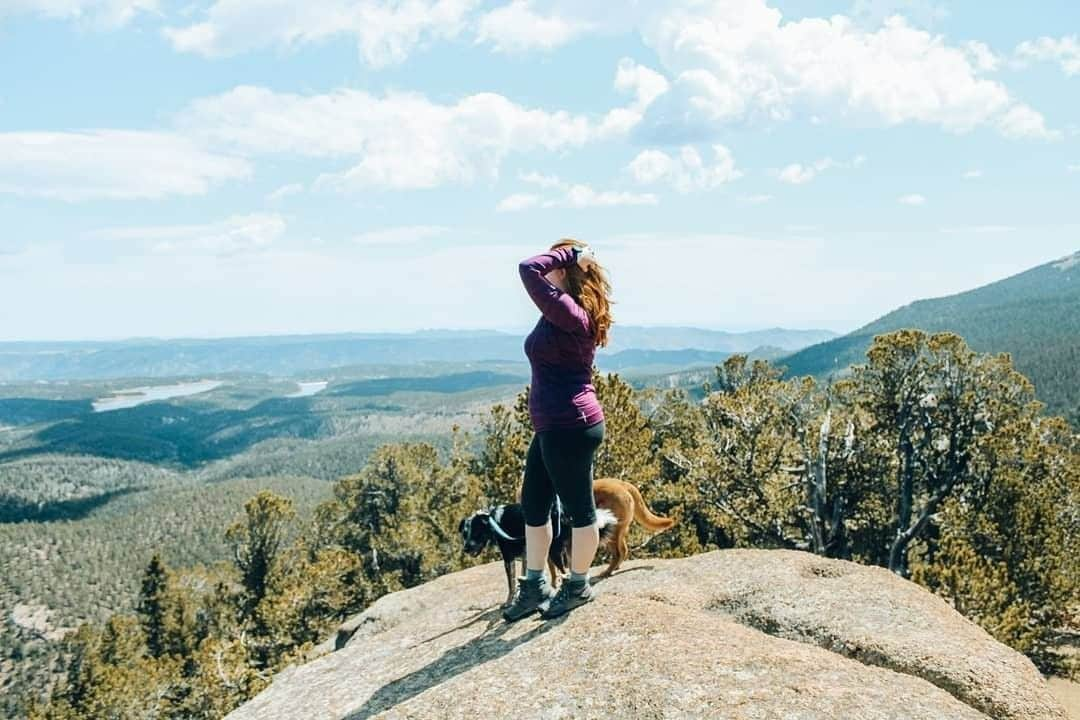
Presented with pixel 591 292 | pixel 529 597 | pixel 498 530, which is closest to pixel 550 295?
pixel 591 292

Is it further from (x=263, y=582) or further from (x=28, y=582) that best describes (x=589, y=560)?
(x=28, y=582)

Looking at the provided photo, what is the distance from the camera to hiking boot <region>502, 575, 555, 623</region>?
908 centimetres

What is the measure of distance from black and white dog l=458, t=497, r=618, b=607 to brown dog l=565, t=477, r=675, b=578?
0.58ft

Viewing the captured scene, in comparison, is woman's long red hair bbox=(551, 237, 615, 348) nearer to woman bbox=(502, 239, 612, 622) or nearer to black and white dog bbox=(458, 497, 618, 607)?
woman bbox=(502, 239, 612, 622)

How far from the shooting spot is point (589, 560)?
8734mm

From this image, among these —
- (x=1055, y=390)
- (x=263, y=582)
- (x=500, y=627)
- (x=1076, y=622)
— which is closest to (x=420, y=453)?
(x=263, y=582)

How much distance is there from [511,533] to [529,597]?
36.0 inches

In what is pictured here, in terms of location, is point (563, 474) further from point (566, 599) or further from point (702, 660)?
point (702, 660)

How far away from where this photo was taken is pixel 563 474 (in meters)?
7.87

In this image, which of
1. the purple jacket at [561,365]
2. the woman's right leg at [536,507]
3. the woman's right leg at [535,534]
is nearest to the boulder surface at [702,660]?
the woman's right leg at [535,534]

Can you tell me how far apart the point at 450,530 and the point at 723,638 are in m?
34.7

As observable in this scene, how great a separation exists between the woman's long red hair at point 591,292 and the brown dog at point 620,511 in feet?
10.4

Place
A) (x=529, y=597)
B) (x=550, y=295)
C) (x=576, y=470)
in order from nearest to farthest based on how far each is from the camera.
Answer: (x=550, y=295)
(x=576, y=470)
(x=529, y=597)

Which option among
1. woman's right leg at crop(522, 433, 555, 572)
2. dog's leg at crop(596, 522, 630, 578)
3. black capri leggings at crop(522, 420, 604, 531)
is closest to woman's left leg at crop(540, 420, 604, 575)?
black capri leggings at crop(522, 420, 604, 531)
